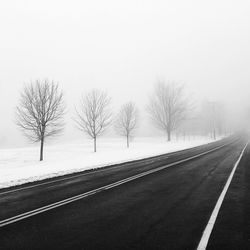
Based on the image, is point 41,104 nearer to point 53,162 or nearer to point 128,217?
point 53,162

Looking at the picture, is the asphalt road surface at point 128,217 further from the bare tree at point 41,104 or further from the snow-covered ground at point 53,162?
the bare tree at point 41,104

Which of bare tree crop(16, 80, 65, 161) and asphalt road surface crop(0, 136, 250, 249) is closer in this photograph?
asphalt road surface crop(0, 136, 250, 249)

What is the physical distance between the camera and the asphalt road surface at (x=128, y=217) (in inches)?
173

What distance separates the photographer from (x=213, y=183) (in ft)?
32.1

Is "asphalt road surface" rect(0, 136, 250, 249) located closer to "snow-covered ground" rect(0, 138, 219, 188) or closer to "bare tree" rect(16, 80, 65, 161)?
"snow-covered ground" rect(0, 138, 219, 188)

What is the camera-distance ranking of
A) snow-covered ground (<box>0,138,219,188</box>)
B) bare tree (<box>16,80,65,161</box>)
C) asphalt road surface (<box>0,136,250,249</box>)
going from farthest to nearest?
bare tree (<box>16,80,65,161</box>)
snow-covered ground (<box>0,138,219,188</box>)
asphalt road surface (<box>0,136,250,249</box>)

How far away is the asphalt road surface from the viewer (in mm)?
4406

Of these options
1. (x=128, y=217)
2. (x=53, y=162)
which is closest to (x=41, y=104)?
(x=53, y=162)

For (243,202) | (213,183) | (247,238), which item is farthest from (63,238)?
(213,183)

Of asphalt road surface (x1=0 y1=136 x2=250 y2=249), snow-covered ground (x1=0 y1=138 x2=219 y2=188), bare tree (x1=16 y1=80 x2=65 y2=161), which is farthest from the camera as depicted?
bare tree (x1=16 y1=80 x2=65 y2=161)

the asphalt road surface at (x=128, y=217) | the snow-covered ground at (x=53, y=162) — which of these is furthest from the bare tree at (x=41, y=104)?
the asphalt road surface at (x=128, y=217)

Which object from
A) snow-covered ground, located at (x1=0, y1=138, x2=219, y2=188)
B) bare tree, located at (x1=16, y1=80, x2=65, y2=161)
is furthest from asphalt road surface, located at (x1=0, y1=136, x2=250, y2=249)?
bare tree, located at (x1=16, y1=80, x2=65, y2=161)

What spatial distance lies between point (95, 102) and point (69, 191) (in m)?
26.1

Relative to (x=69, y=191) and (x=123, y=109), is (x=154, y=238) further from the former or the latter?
(x=123, y=109)
